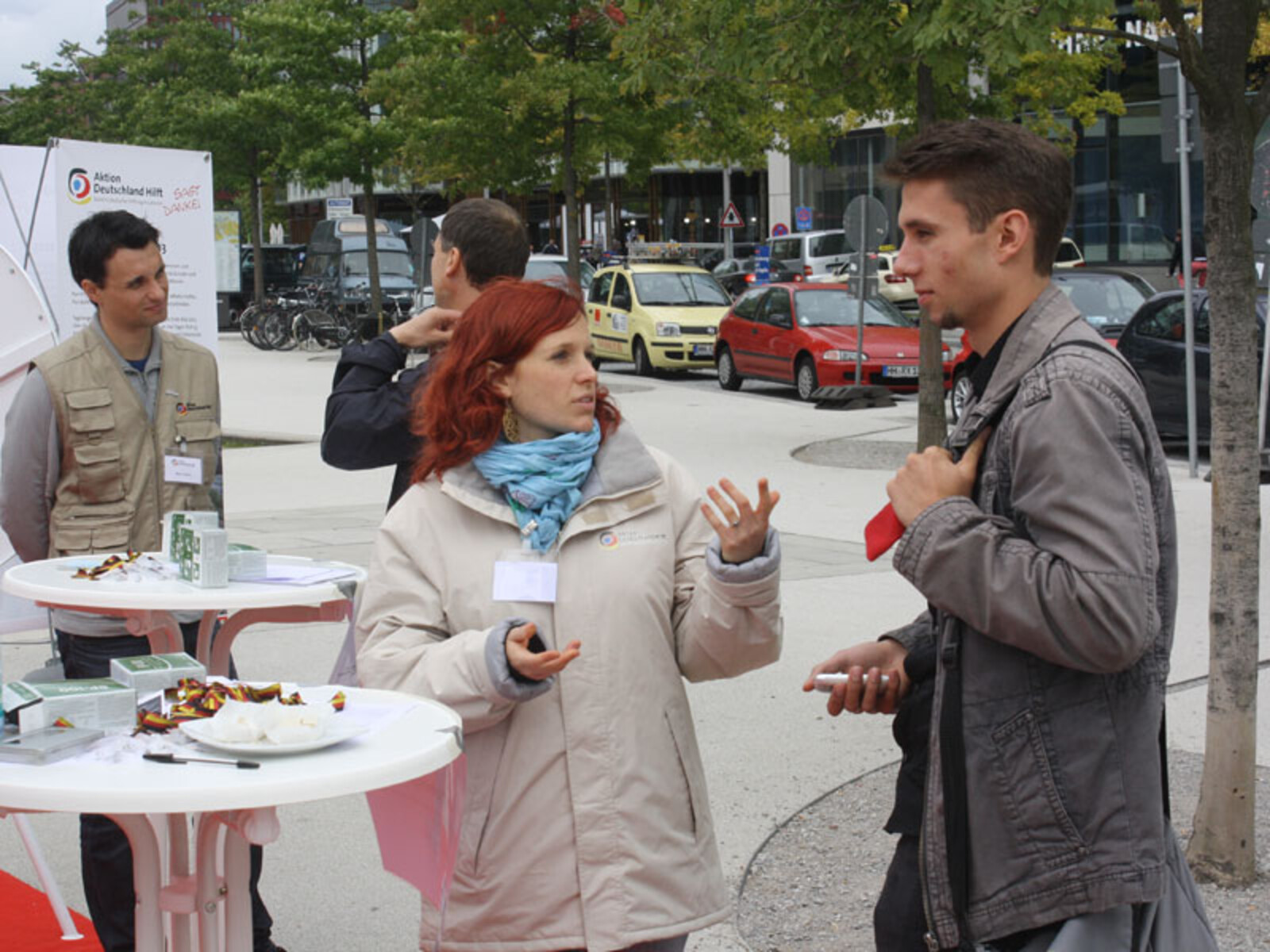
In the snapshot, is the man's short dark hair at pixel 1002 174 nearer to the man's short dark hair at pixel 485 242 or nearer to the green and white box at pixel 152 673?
the green and white box at pixel 152 673

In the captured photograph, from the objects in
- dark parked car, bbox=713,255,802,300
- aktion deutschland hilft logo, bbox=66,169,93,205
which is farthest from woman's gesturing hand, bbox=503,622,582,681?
dark parked car, bbox=713,255,802,300

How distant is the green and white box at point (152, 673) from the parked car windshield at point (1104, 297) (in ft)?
53.3

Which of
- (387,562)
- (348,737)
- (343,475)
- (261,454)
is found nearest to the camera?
(348,737)

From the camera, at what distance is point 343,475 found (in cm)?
1416

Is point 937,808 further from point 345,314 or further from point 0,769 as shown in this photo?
point 345,314

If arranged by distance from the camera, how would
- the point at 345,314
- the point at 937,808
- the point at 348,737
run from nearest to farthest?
the point at 937,808 < the point at 348,737 < the point at 345,314

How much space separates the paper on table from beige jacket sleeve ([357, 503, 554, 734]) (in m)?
1.06

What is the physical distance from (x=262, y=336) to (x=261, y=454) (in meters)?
19.0

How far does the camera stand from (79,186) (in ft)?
29.3

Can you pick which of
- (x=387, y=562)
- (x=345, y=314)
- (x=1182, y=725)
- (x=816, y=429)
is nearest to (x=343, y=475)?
(x=816, y=429)

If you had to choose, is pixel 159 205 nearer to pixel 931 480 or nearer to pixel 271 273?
pixel 931 480

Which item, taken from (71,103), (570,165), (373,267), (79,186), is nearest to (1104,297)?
(570,165)

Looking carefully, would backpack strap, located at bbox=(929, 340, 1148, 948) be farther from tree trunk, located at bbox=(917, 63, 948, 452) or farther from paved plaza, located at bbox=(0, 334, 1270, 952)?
tree trunk, located at bbox=(917, 63, 948, 452)

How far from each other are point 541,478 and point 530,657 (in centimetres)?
39
